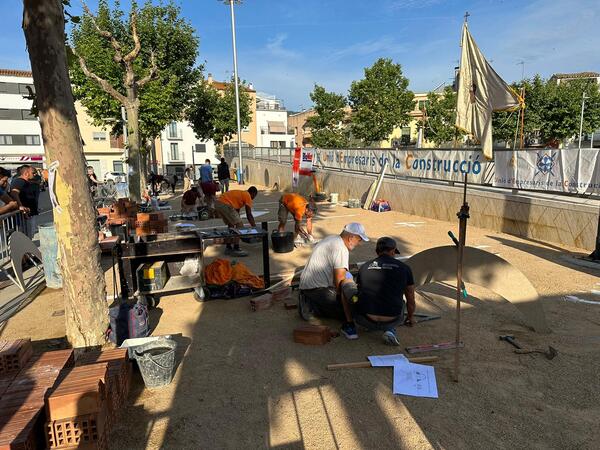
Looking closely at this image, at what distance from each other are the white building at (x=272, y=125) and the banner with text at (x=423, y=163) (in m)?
45.7

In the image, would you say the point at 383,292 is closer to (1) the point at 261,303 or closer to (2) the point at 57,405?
(1) the point at 261,303

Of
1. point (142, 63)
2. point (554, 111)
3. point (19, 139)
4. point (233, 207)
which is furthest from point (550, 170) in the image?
point (19, 139)

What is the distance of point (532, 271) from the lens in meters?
7.24

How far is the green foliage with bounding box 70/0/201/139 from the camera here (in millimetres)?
21688

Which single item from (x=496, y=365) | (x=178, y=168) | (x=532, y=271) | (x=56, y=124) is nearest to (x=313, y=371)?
(x=496, y=365)

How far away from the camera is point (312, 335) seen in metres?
4.67

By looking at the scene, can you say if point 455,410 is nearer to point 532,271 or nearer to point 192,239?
point 192,239

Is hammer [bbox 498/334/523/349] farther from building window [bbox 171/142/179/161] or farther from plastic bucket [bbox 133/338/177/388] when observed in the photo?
building window [bbox 171/142/179/161]

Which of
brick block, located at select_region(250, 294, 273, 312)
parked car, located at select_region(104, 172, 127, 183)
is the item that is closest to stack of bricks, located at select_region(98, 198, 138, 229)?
brick block, located at select_region(250, 294, 273, 312)

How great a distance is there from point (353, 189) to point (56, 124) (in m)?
14.3

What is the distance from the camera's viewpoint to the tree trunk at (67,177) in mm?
3977

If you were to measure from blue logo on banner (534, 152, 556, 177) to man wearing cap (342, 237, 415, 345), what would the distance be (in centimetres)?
719

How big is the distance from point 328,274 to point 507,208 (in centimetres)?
721

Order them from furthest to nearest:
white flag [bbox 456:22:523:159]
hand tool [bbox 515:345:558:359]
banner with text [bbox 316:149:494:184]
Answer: banner with text [bbox 316:149:494:184], hand tool [bbox 515:345:558:359], white flag [bbox 456:22:523:159]
